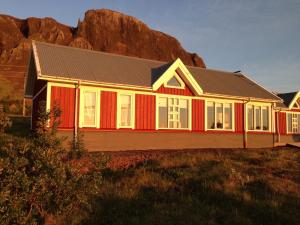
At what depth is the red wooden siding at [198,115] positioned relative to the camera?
2123 centimetres

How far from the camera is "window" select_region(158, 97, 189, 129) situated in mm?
20078

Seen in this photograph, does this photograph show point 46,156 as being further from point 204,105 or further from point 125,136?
point 204,105

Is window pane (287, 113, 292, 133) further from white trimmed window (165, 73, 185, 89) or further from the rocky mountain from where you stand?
the rocky mountain

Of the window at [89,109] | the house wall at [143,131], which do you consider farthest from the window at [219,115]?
the window at [89,109]

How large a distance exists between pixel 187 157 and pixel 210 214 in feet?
22.6

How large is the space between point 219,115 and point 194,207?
1415cm

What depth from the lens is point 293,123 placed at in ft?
97.8

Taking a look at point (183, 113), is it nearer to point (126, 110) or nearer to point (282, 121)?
point (126, 110)

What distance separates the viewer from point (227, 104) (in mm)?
22984

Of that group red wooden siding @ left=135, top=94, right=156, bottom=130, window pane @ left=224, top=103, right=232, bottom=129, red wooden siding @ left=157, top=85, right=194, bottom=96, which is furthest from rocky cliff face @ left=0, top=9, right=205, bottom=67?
red wooden siding @ left=135, top=94, right=156, bottom=130

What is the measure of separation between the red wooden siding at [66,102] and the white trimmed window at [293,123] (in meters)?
20.1

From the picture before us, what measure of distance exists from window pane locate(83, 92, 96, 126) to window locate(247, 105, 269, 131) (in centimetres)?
1163

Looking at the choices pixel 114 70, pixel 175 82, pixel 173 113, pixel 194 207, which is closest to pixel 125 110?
pixel 114 70

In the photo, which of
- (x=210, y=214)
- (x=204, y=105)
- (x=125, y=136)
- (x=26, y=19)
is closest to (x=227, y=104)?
(x=204, y=105)
